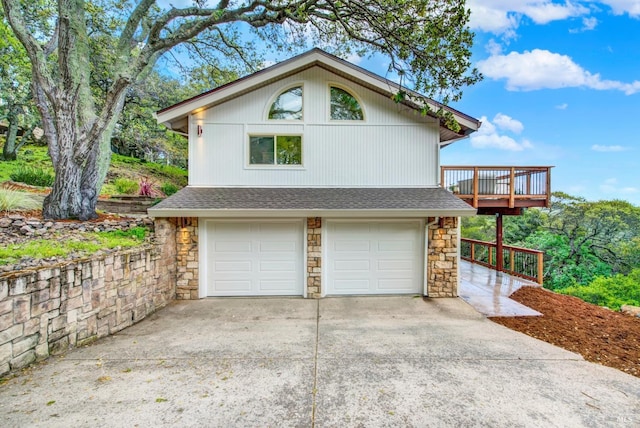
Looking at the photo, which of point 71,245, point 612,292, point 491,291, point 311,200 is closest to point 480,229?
point 612,292

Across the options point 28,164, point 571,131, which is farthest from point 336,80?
point 571,131

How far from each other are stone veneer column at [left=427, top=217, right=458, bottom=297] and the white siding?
1.34 m

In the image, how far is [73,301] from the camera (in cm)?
403

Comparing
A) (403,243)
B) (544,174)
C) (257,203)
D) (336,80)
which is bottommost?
(403,243)

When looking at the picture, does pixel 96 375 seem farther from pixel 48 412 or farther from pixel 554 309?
pixel 554 309

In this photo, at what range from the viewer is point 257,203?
6.50m

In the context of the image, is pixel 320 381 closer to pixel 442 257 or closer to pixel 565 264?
pixel 442 257

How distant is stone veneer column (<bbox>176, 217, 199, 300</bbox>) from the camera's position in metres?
6.78

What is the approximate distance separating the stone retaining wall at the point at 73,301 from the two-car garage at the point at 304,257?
145cm

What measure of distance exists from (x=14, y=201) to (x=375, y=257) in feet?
28.4

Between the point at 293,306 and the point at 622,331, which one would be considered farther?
the point at 293,306

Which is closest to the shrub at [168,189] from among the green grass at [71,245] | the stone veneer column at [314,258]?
the green grass at [71,245]

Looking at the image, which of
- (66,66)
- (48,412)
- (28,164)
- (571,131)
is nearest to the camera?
(48,412)

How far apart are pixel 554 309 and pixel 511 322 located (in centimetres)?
147
